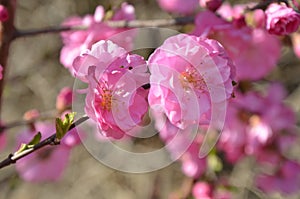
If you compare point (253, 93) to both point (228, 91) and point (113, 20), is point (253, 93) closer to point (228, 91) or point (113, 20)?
point (113, 20)

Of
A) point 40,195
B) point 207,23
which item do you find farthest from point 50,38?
point 207,23

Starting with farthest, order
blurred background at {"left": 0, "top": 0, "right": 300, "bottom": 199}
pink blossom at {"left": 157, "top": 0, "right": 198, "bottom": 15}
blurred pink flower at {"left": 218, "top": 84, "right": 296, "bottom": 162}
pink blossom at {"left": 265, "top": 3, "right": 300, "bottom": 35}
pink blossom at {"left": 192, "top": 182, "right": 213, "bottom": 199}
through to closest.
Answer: blurred background at {"left": 0, "top": 0, "right": 300, "bottom": 199}, pink blossom at {"left": 157, "top": 0, "right": 198, "bottom": 15}, blurred pink flower at {"left": 218, "top": 84, "right": 296, "bottom": 162}, pink blossom at {"left": 192, "top": 182, "right": 213, "bottom": 199}, pink blossom at {"left": 265, "top": 3, "right": 300, "bottom": 35}

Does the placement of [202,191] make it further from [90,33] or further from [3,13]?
[3,13]

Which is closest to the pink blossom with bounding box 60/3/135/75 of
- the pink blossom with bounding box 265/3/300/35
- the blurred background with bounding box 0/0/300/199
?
the pink blossom with bounding box 265/3/300/35

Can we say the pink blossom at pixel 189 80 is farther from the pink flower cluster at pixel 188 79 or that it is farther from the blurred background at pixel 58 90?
the blurred background at pixel 58 90

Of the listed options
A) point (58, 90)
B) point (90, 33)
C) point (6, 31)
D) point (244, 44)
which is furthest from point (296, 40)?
point (58, 90)

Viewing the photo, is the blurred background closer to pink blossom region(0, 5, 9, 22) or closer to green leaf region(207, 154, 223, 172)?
green leaf region(207, 154, 223, 172)

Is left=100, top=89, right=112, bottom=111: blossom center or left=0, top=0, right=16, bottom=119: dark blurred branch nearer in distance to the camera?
left=100, top=89, right=112, bottom=111: blossom center

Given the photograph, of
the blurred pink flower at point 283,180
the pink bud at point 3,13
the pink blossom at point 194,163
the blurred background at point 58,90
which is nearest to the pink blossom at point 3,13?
the pink bud at point 3,13
